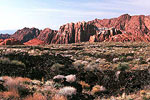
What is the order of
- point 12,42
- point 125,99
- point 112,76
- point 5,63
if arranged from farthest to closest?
point 12,42, point 5,63, point 112,76, point 125,99

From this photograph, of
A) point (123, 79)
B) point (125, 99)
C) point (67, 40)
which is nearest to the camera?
point (125, 99)

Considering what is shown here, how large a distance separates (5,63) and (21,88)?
836 centimetres

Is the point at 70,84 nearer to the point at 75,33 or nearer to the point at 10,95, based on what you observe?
the point at 10,95

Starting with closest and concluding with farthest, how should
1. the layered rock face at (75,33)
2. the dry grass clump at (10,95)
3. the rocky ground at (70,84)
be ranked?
the dry grass clump at (10,95) < the rocky ground at (70,84) < the layered rock face at (75,33)

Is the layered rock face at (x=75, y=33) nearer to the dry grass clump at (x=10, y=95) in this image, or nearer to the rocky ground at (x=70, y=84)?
the rocky ground at (x=70, y=84)

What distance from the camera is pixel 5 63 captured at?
15547 millimetres

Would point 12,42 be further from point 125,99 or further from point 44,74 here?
point 125,99

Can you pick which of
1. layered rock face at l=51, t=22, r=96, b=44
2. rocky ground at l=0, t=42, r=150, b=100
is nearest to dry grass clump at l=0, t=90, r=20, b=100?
rocky ground at l=0, t=42, r=150, b=100

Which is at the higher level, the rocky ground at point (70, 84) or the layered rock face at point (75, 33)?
the layered rock face at point (75, 33)

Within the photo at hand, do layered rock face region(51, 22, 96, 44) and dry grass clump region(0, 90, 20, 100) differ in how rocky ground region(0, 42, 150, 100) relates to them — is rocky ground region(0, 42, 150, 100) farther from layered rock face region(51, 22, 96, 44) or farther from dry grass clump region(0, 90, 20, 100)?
layered rock face region(51, 22, 96, 44)

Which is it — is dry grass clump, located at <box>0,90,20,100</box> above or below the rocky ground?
above

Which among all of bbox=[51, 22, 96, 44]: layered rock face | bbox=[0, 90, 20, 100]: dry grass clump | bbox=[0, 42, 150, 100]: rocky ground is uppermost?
bbox=[51, 22, 96, 44]: layered rock face

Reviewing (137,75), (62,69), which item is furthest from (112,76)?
(62,69)

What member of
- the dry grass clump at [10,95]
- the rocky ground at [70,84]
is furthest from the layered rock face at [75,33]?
the dry grass clump at [10,95]
